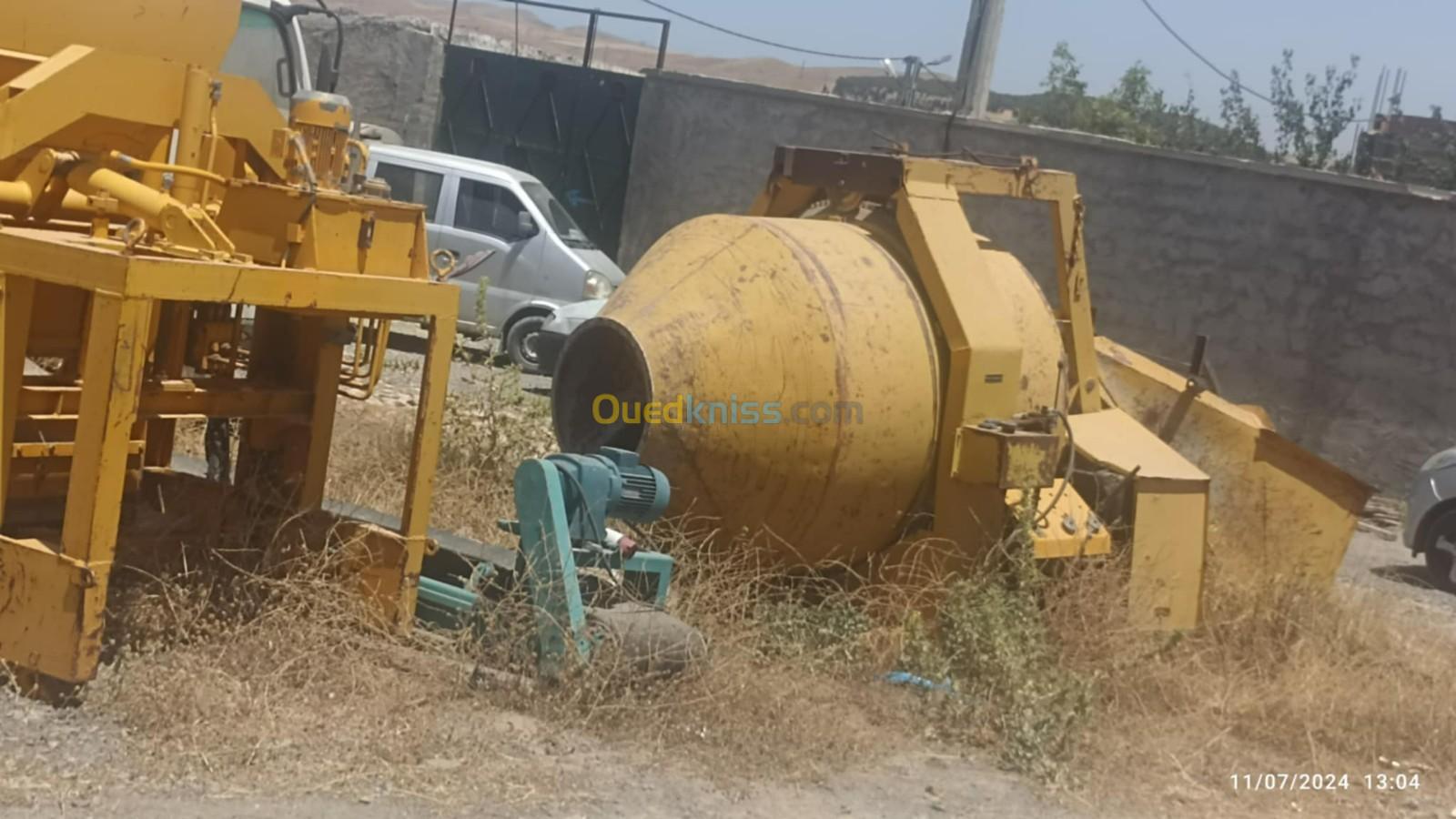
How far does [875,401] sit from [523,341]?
7.88 metres

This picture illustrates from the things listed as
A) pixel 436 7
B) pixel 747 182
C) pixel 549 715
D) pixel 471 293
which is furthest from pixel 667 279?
pixel 436 7

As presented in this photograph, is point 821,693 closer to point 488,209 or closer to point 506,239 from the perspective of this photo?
point 506,239

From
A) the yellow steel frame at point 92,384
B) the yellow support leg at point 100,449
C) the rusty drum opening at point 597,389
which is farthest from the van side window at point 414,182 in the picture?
the yellow support leg at point 100,449

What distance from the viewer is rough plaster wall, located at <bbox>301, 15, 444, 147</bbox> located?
17.8 meters

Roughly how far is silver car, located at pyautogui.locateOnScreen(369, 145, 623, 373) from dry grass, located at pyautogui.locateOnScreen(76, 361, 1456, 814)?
21.4ft

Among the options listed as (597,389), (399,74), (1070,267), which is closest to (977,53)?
(399,74)

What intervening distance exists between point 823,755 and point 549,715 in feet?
2.70

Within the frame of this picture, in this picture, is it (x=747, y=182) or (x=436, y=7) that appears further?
(x=436, y=7)

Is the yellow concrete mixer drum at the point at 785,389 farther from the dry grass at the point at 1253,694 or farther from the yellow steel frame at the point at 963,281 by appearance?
the dry grass at the point at 1253,694

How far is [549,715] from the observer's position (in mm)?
4695

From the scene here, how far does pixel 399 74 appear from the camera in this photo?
17875 millimetres

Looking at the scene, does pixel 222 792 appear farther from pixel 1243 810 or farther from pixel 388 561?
pixel 1243 810

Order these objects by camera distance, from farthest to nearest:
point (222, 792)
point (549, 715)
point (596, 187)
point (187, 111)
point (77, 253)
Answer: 1. point (596, 187)
2. point (187, 111)
3. point (549, 715)
4. point (77, 253)
5. point (222, 792)

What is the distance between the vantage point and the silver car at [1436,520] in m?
9.77
